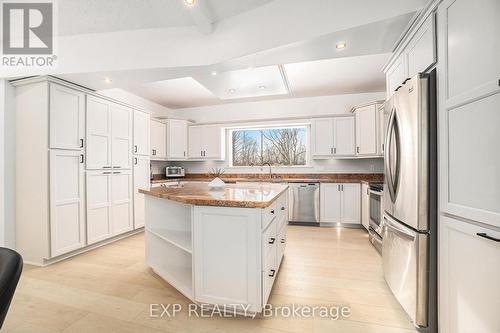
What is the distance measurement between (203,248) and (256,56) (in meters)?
1.86

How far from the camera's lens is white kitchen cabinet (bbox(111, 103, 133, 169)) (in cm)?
355

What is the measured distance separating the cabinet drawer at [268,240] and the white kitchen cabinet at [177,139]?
3802mm

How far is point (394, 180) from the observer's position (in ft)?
6.28

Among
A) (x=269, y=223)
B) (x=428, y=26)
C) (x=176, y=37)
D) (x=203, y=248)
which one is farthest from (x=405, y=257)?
(x=176, y=37)

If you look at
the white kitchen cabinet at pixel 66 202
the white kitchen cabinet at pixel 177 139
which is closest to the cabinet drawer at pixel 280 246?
the white kitchen cabinet at pixel 66 202

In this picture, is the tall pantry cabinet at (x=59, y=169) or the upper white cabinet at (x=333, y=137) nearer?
the tall pantry cabinet at (x=59, y=169)

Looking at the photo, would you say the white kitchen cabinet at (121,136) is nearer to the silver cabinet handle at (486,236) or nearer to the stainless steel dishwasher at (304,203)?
the stainless steel dishwasher at (304,203)

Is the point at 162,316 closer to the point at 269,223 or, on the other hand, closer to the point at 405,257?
the point at 269,223

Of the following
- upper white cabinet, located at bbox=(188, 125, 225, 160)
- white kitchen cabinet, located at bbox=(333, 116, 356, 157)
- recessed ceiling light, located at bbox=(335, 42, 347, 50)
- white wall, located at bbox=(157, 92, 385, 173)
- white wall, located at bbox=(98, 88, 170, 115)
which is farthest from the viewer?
upper white cabinet, located at bbox=(188, 125, 225, 160)

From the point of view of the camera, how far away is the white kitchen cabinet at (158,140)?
480 centimetres

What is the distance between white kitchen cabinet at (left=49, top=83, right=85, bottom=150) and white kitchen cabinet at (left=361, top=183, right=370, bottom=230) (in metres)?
4.34

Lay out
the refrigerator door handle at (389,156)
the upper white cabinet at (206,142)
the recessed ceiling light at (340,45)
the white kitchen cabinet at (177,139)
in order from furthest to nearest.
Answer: the upper white cabinet at (206,142), the white kitchen cabinet at (177,139), the recessed ceiling light at (340,45), the refrigerator door handle at (389,156)

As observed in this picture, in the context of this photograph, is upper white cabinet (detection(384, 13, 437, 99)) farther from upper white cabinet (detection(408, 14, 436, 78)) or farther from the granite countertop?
the granite countertop

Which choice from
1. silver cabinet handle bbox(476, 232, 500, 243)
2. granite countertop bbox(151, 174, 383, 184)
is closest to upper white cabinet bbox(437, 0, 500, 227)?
silver cabinet handle bbox(476, 232, 500, 243)
